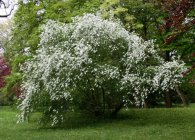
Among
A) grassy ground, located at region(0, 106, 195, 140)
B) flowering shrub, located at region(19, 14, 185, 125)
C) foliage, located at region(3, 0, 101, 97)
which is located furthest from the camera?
foliage, located at region(3, 0, 101, 97)

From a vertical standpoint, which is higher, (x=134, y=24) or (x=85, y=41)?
(x=134, y=24)

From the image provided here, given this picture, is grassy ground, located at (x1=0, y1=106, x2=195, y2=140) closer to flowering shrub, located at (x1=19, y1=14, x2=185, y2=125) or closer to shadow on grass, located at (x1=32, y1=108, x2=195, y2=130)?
shadow on grass, located at (x1=32, y1=108, x2=195, y2=130)

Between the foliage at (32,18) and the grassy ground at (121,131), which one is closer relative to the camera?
the grassy ground at (121,131)

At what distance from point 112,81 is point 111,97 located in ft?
5.28

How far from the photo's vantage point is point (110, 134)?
50.6 feet

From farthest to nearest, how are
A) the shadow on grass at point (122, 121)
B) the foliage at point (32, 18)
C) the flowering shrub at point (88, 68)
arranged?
the foliage at point (32, 18) → the shadow on grass at point (122, 121) → the flowering shrub at point (88, 68)

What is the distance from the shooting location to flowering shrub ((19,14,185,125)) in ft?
59.7

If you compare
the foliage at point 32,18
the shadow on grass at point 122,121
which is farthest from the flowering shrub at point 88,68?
the foliage at point 32,18

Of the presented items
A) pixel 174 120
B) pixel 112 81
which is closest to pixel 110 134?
pixel 112 81

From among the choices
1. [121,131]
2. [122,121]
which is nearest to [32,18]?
[122,121]

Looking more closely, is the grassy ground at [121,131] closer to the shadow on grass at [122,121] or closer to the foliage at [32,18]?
the shadow on grass at [122,121]

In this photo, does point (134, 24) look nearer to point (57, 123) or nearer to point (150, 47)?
point (150, 47)

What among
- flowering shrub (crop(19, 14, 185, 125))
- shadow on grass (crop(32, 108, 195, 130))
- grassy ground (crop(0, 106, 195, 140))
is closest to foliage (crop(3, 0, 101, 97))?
flowering shrub (crop(19, 14, 185, 125))

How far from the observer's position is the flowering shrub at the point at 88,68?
18.2 m
